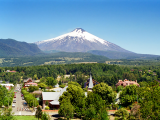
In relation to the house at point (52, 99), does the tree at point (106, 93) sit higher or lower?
higher

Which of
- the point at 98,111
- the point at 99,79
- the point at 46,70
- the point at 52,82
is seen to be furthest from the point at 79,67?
the point at 98,111

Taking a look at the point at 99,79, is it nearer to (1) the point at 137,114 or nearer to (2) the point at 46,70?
(2) the point at 46,70

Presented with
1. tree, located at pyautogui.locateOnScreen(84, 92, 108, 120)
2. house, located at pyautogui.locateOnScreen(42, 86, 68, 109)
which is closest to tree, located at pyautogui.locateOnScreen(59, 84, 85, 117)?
tree, located at pyautogui.locateOnScreen(84, 92, 108, 120)

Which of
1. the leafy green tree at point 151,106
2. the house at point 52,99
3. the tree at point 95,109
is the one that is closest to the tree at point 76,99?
the tree at point 95,109

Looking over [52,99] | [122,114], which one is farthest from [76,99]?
[52,99]

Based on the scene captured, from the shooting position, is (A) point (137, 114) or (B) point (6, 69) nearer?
(A) point (137, 114)

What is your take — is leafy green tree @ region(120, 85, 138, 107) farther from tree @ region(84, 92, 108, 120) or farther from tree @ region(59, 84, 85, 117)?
tree @ region(84, 92, 108, 120)

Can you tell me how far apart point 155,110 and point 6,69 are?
499 feet

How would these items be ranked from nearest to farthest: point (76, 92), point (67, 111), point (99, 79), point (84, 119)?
point (67, 111) → point (84, 119) → point (76, 92) → point (99, 79)

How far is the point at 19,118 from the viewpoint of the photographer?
49.3m

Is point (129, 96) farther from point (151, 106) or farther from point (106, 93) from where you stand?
point (151, 106)

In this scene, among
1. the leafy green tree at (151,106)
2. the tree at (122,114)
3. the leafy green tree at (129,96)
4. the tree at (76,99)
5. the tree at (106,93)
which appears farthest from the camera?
the tree at (106,93)

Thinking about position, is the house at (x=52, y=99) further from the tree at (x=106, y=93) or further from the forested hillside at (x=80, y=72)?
the forested hillside at (x=80, y=72)

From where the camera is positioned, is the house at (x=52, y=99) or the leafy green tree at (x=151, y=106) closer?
the leafy green tree at (x=151, y=106)
